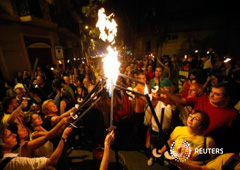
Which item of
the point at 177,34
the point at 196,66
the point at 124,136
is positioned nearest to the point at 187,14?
the point at 177,34

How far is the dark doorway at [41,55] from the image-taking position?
11.4 m

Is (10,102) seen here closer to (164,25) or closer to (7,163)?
(7,163)

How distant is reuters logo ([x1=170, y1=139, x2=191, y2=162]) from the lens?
87.6 inches

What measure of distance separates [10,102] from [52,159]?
8.62 feet

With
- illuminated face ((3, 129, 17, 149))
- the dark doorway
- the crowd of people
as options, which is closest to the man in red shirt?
the crowd of people

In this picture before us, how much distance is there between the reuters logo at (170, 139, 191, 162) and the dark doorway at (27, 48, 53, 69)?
1291 centimetres

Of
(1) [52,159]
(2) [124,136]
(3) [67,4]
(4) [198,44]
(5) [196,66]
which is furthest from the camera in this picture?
(3) [67,4]

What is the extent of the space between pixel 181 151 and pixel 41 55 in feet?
46.7

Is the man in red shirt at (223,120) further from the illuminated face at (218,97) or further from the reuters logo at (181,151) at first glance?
the reuters logo at (181,151)

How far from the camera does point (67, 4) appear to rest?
2202 centimetres

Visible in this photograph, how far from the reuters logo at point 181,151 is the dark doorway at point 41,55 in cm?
1291

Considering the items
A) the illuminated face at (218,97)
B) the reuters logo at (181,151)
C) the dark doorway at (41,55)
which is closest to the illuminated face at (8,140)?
the reuters logo at (181,151)

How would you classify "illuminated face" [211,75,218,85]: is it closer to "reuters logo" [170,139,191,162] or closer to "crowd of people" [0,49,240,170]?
"crowd of people" [0,49,240,170]

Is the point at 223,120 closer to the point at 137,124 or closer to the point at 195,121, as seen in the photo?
the point at 195,121
